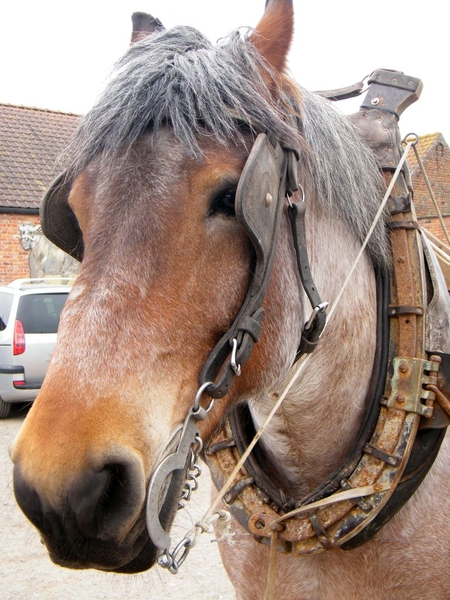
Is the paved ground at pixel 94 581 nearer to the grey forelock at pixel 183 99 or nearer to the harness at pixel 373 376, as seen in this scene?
the harness at pixel 373 376

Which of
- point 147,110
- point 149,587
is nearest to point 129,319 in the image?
point 147,110

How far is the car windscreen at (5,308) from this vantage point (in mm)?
7864

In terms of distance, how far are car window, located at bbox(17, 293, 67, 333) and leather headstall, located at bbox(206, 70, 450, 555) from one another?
245 inches

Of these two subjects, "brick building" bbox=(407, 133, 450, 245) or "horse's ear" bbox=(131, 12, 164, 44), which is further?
"brick building" bbox=(407, 133, 450, 245)

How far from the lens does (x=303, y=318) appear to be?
1554mm

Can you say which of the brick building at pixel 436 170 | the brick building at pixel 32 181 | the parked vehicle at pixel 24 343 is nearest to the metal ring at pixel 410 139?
the parked vehicle at pixel 24 343

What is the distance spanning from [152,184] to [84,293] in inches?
11.2

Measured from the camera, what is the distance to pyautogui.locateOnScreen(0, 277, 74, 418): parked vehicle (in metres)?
7.55

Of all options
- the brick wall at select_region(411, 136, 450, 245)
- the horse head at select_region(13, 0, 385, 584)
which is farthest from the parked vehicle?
the brick wall at select_region(411, 136, 450, 245)

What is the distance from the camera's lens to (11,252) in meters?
13.8

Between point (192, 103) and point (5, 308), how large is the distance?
7303 mm

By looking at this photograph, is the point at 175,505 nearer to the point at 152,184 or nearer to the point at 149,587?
the point at 152,184

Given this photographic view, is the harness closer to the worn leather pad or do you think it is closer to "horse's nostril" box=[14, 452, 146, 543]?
the worn leather pad

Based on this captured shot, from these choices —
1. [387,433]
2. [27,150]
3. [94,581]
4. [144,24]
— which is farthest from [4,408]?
[27,150]
